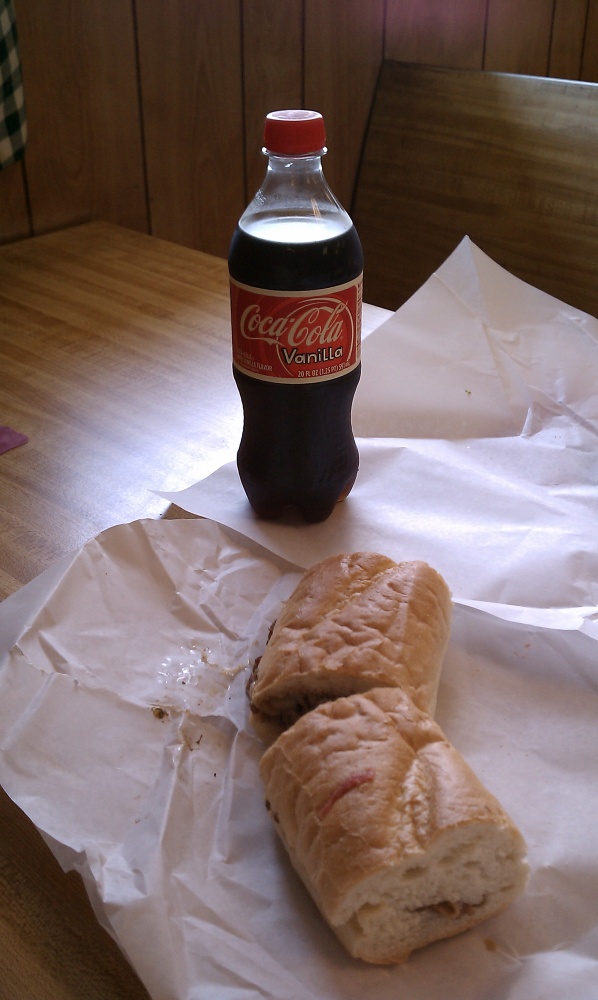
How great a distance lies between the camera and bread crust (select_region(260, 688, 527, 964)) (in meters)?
0.62

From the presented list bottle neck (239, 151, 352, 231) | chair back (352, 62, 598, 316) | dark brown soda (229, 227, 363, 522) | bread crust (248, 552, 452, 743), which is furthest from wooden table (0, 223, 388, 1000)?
chair back (352, 62, 598, 316)

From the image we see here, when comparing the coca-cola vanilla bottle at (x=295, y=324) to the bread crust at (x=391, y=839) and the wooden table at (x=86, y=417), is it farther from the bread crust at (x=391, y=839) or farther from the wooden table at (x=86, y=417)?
the bread crust at (x=391, y=839)

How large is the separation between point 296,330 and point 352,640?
32 cm

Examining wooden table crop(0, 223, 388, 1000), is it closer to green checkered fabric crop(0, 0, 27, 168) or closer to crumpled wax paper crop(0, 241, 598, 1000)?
crumpled wax paper crop(0, 241, 598, 1000)

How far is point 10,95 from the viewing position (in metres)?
1.63

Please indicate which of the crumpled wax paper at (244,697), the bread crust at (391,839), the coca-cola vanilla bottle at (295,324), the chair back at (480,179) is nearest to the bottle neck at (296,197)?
the coca-cola vanilla bottle at (295,324)

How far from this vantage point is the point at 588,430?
1224 mm

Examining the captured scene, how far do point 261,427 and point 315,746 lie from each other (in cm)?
42

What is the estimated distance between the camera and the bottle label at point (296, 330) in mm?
890

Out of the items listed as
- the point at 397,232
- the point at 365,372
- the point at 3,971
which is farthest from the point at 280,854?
the point at 397,232

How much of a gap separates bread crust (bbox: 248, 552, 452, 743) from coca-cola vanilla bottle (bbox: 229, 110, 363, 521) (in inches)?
7.1

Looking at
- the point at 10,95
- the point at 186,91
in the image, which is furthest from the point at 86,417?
the point at 186,91

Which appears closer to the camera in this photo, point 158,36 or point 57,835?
point 57,835

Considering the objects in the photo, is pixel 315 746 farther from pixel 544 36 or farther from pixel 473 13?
pixel 544 36
